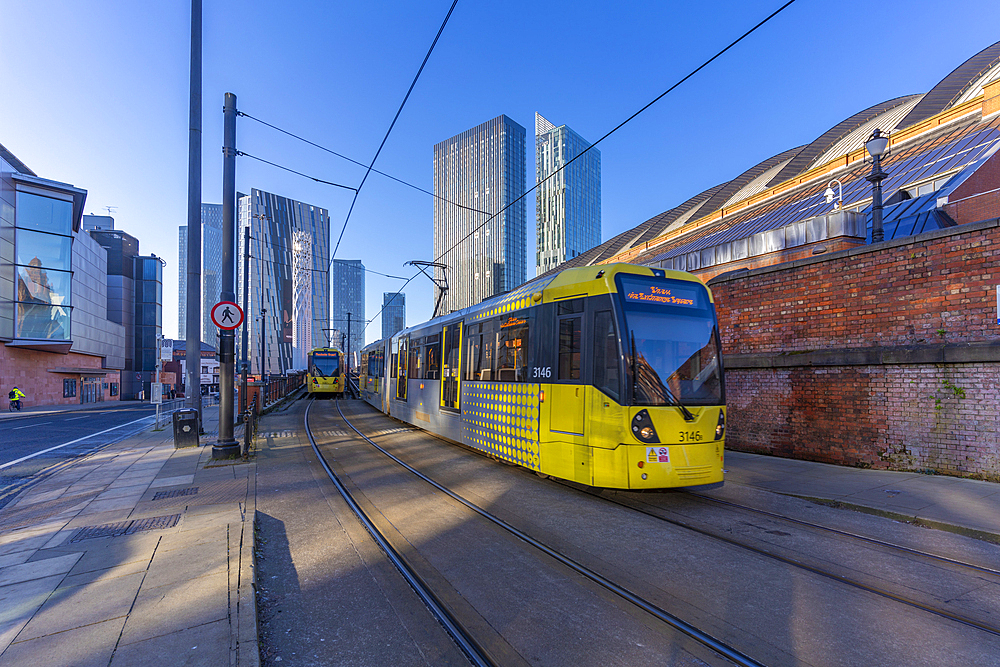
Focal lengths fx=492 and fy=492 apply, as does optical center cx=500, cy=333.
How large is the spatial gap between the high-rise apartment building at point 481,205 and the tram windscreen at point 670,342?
400 feet

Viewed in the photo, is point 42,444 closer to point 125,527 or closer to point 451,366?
point 125,527

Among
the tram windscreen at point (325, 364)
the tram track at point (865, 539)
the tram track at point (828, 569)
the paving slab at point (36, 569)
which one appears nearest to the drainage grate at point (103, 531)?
the paving slab at point (36, 569)

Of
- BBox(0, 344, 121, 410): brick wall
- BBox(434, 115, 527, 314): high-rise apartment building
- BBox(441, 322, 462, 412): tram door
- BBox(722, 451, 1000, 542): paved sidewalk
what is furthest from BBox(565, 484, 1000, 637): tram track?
BBox(434, 115, 527, 314): high-rise apartment building

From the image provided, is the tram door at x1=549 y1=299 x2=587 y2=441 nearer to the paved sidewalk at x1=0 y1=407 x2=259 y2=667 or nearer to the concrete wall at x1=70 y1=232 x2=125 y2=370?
the paved sidewalk at x1=0 y1=407 x2=259 y2=667

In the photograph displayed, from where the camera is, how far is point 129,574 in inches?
167

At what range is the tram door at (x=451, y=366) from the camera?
1127cm

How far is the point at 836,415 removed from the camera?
9.35 metres

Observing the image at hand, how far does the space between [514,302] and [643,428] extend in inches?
141

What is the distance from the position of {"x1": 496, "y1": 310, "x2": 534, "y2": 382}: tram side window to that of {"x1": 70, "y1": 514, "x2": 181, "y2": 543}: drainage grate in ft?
17.0

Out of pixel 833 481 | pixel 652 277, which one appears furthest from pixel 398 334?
pixel 833 481

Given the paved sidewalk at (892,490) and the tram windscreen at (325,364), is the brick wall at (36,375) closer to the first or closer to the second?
the tram windscreen at (325,364)

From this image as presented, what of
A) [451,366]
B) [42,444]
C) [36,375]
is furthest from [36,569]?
[36,375]

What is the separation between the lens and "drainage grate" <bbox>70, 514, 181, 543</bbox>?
215 inches

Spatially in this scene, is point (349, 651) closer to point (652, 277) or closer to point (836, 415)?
point (652, 277)
